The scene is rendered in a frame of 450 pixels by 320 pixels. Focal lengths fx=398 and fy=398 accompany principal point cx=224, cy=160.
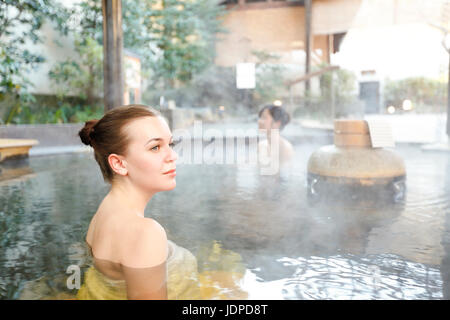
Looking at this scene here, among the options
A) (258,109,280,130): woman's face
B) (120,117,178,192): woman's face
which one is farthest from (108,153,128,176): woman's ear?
(258,109,280,130): woman's face

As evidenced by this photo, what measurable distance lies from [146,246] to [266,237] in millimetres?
1178

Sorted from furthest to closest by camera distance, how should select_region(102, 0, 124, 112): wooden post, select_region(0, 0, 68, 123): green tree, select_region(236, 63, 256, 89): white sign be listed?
select_region(236, 63, 256, 89): white sign → select_region(0, 0, 68, 123): green tree → select_region(102, 0, 124, 112): wooden post

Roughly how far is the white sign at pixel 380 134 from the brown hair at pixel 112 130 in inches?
97.6

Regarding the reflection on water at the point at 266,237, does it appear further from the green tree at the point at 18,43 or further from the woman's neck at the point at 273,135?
the green tree at the point at 18,43

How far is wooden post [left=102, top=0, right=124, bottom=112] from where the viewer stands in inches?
222

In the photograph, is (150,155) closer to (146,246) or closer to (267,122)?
(146,246)

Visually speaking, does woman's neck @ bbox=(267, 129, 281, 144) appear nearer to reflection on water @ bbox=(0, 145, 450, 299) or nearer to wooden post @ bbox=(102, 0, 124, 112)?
reflection on water @ bbox=(0, 145, 450, 299)

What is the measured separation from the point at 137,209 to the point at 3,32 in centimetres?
910

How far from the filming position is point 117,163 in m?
1.53

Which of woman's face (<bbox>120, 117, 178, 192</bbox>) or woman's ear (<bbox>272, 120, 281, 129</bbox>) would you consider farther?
woman's ear (<bbox>272, 120, 281, 129</bbox>)

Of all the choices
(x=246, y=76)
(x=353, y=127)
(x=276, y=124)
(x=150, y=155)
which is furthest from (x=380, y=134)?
(x=246, y=76)

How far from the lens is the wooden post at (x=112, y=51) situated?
5.64 m

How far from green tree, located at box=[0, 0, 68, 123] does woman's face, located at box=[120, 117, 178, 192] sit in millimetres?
7776

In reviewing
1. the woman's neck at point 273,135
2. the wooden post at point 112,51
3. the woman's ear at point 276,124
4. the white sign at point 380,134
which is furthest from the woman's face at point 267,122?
the wooden post at point 112,51
